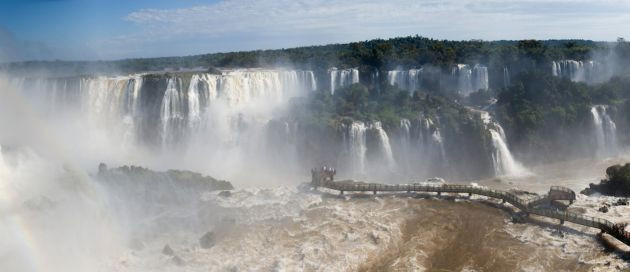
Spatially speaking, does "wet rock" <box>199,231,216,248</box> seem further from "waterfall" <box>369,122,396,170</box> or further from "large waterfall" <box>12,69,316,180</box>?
"waterfall" <box>369,122,396,170</box>

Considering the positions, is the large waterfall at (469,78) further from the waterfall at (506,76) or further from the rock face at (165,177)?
the rock face at (165,177)

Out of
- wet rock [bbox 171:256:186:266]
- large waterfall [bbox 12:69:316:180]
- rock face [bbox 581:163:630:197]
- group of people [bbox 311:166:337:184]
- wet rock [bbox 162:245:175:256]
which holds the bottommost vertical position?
wet rock [bbox 171:256:186:266]

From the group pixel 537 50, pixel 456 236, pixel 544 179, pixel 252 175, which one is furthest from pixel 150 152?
pixel 537 50

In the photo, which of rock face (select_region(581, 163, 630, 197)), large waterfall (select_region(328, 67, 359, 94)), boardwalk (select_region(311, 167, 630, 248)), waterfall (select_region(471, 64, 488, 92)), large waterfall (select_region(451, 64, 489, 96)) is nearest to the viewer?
boardwalk (select_region(311, 167, 630, 248))

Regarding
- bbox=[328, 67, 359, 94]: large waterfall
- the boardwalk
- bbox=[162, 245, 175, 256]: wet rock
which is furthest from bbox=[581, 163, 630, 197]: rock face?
bbox=[328, 67, 359, 94]: large waterfall

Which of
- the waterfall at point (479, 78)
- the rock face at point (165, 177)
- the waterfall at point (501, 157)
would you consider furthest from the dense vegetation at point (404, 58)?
the rock face at point (165, 177)

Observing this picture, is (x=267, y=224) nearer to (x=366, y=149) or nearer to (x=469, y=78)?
(x=366, y=149)

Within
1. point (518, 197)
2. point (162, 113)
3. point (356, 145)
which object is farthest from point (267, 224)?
point (162, 113)
